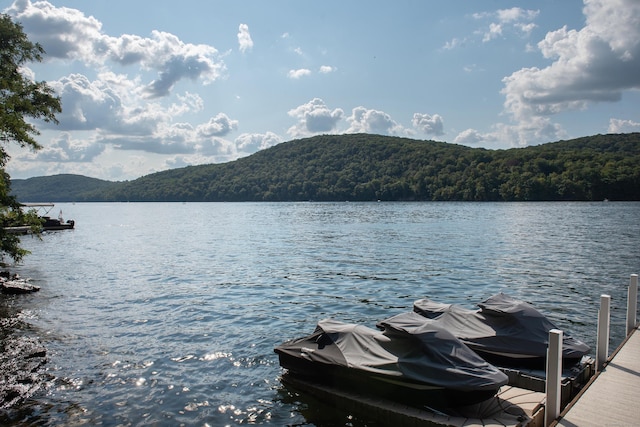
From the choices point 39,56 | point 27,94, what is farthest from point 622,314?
point 39,56

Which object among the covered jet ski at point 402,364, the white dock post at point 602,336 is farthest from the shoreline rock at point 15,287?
the white dock post at point 602,336

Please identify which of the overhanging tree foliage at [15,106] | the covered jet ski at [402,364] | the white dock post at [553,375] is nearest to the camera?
the white dock post at [553,375]

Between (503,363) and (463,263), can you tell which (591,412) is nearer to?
(503,363)

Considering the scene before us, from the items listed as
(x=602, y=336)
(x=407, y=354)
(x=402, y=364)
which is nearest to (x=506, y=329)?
(x=602, y=336)

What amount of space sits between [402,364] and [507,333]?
15.2ft

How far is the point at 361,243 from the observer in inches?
2149

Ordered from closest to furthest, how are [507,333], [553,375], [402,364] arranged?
[553,375], [402,364], [507,333]

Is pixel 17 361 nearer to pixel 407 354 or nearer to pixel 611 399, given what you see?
pixel 407 354

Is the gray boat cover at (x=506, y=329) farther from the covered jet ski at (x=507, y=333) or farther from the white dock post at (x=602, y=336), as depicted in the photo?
the white dock post at (x=602, y=336)

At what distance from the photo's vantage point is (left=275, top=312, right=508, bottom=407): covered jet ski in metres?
10.5

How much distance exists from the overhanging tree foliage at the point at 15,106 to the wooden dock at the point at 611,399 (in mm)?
26225

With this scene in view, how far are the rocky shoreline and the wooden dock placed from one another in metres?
14.5

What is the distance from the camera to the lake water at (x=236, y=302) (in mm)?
13102

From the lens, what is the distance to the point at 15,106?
2723cm
